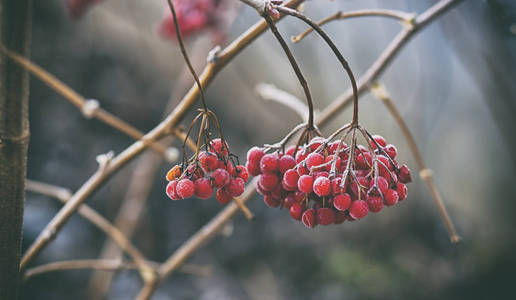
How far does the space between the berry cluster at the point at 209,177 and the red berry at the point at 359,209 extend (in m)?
0.12

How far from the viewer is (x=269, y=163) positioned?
1.41ft

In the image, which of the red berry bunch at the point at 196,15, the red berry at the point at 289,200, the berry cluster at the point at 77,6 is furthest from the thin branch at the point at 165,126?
the berry cluster at the point at 77,6

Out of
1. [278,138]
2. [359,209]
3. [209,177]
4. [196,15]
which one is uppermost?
[278,138]

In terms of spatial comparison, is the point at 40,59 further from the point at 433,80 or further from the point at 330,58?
the point at 433,80

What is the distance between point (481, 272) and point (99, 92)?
112 inches

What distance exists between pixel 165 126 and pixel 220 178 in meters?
0.16

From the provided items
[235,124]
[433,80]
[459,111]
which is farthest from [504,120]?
[235,124]

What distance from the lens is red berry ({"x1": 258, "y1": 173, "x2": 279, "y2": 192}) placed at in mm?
435

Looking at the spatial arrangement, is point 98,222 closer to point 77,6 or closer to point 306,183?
point 306,183

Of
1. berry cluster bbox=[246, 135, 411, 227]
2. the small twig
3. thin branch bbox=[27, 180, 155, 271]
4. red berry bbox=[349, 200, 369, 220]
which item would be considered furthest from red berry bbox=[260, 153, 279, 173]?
thin branch bbox=[27, 180, 155, 271]

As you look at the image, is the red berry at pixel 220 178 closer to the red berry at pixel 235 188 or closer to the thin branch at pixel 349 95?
the red berry at pixel 235 188

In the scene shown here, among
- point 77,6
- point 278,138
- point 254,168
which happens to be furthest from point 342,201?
point 278,138

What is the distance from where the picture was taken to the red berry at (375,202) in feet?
1.25

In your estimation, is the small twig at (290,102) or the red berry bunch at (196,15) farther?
the red berry bunch at (196,15)
